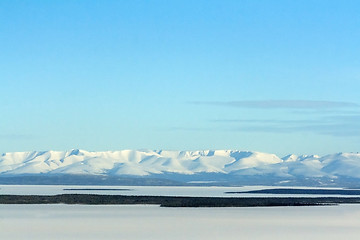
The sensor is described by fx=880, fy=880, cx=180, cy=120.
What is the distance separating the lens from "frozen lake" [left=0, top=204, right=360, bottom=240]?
56625 millimetres

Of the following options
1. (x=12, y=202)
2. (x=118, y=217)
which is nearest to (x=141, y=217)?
(x=118, y=217)

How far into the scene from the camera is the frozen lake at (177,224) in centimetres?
5662

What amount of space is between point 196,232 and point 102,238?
7594 millimetres

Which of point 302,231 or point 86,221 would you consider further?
point 86,221

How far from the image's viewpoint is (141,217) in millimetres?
74812

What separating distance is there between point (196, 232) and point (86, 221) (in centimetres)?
1303

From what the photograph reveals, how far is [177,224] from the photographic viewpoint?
66.4 m

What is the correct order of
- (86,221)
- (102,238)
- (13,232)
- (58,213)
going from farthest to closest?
(58,213)
(86,221)
(13,232)
(102,238)

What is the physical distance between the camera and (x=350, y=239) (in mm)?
54625

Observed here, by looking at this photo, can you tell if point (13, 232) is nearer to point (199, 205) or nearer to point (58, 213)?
point (58, 213)

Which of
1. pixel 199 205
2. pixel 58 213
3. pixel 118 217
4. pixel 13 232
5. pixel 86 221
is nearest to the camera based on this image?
pixel 13 232

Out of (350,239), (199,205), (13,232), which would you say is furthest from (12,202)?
(350,239)

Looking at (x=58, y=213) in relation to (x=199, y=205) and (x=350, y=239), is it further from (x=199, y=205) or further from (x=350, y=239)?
(x=350, y=239)

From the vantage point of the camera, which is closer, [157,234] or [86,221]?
[157,234]
